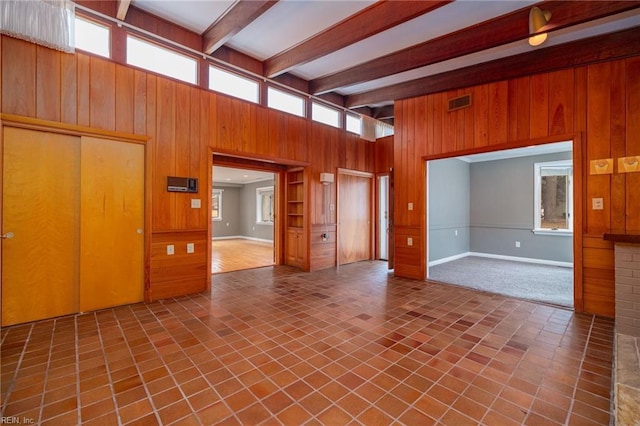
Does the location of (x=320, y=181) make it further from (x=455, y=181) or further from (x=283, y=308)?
(x=455, y=181)

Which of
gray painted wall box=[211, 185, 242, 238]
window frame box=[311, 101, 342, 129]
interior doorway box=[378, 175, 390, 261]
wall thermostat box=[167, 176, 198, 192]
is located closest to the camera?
wall thermostat box=[167, 176, 198, 192]

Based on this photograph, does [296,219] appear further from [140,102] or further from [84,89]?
[84,89]

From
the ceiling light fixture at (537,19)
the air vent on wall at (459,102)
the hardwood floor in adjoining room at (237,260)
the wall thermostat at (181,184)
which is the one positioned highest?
the ceiling light fixture at (537,19)

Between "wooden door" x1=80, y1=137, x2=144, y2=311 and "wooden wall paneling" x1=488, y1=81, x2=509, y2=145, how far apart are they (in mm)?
5008

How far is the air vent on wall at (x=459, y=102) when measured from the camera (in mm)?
4402

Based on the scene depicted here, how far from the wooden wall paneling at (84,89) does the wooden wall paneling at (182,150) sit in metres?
0.95

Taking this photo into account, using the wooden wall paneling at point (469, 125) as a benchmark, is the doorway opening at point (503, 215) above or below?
below

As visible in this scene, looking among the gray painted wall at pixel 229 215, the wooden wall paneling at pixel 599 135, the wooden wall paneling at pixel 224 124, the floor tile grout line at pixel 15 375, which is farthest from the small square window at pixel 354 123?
the gray painted wall at pixel 229 215

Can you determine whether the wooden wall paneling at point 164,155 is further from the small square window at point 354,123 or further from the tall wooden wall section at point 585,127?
the tall wooden wall section at point 585,127

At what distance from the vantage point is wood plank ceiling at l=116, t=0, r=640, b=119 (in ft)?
10.4

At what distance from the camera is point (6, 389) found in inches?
74.9

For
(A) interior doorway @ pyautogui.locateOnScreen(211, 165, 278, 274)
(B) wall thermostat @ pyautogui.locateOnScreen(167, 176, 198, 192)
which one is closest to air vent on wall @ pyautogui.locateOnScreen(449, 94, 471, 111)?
(B) wall thermostat @ pyautogui.locateOnScreen(167, 176, 198, 192)

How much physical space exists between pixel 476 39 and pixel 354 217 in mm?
4010

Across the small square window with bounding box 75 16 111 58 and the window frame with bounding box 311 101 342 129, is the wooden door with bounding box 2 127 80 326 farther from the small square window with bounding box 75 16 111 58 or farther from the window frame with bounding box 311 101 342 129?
the window frame with bounding box 311 101 342 129
